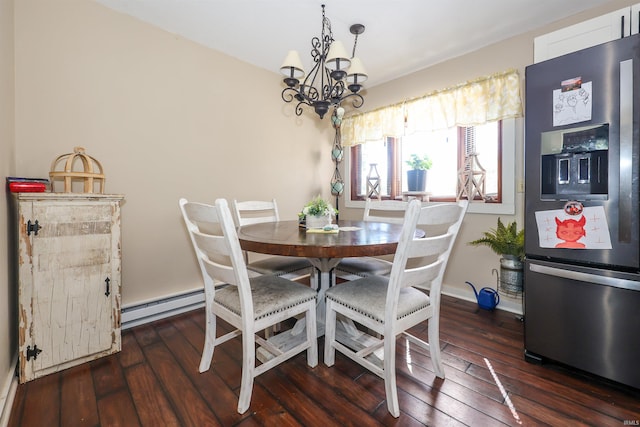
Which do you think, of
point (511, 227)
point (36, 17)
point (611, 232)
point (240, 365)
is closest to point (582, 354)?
point (611, 232)

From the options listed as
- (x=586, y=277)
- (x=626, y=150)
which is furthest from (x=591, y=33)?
(x=586, y=277)

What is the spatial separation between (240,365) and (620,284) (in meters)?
2.00

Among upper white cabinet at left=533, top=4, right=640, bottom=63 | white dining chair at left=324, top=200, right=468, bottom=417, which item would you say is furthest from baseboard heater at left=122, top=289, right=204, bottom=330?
upper white cabinet at left=533, top=4, right=640, bottom=63

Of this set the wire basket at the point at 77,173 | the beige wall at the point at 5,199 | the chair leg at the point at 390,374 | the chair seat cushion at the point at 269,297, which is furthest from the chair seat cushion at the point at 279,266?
the beige wall at the point at 5,199

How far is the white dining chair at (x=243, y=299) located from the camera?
4.05ft

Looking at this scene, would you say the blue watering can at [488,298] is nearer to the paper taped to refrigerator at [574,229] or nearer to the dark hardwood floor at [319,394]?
the dark hardwood floor at [319,394]

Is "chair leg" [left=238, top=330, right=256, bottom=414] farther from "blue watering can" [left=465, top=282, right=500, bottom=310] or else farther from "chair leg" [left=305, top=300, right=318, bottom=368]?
"blue watering can" [left=465, top=282, right=500, bottom=310]

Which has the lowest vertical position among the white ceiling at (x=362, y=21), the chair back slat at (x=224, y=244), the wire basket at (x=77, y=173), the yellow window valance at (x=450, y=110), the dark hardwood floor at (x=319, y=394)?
the dark hardwood floor at (x=319, y=394)

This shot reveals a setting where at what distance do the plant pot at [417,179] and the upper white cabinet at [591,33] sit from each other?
4.10 ft

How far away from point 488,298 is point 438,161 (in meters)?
1.39

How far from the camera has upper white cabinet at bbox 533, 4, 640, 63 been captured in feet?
4.94

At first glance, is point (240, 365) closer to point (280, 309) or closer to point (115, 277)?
point (280, 309)

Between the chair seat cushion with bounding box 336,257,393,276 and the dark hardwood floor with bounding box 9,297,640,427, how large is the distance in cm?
51

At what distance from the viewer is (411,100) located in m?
2.94
